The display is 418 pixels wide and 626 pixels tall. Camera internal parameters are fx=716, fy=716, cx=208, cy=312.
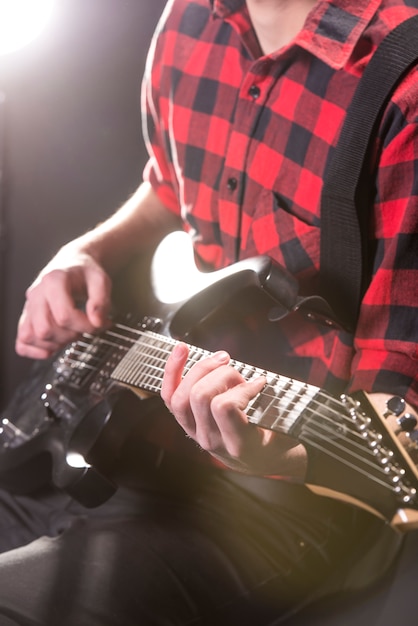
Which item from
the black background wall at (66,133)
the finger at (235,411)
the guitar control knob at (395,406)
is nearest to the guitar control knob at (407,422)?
the guitar control knob at (395,406)

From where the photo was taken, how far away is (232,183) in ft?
2.93

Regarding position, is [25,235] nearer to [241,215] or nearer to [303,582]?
[241,215]

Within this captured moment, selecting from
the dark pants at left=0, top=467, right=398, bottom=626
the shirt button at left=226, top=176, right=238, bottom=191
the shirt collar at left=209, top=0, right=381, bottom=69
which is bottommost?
the dark pants at left=0, top=467, right=398, bottom=626

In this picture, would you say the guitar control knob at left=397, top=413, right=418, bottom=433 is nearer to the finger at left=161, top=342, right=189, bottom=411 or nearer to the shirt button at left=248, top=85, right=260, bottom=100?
the finger at left=161, top=342, right=189, bottom=411

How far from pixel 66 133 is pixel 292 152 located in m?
0.72

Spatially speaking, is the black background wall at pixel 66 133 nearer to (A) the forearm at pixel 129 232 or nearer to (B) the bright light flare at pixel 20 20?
(B) the bright light flare at pixel 20 20

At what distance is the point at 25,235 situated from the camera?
1.47 metres

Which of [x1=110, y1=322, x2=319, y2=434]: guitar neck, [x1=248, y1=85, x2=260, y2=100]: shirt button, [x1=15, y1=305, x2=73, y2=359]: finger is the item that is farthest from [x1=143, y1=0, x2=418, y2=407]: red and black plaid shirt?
[x1=15, y1=305, x2=73, y2=359]: finger

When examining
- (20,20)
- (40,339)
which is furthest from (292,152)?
(20,20)

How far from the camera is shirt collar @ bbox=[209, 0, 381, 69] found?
2.52 feet

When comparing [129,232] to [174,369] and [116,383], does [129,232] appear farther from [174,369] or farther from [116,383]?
[174,369]

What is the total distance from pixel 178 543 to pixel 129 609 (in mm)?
92

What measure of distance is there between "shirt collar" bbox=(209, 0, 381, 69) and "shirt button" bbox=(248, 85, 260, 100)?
8 cm

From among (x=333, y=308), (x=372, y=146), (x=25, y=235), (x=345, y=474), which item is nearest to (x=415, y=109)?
(x=372, y=146)
